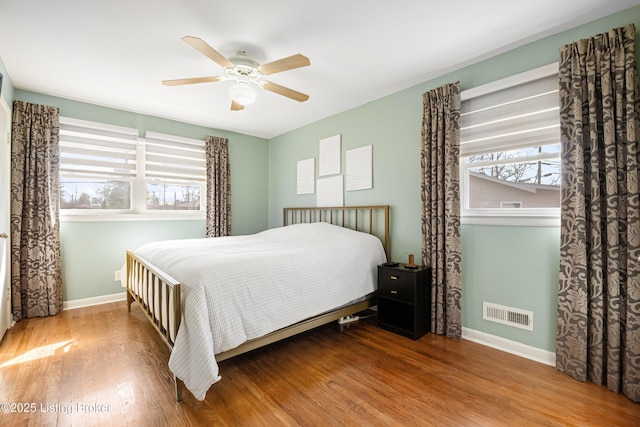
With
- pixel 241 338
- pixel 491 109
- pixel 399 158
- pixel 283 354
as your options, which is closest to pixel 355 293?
pixel 283 354

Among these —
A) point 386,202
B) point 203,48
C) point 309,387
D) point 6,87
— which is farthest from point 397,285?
point 6,87

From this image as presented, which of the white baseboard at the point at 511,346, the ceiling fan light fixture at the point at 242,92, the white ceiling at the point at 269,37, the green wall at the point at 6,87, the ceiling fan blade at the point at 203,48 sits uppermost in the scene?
the white ceiling at the point at 269,37

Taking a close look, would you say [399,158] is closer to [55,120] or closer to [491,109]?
[491,109]

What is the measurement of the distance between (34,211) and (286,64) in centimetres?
310

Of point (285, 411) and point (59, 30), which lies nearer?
point (285, 411)

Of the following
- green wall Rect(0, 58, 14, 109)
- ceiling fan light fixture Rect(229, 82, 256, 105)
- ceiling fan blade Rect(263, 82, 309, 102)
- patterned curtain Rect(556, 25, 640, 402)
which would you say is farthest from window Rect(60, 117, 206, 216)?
patterned curtain Rect(556, 25, 640, 402)

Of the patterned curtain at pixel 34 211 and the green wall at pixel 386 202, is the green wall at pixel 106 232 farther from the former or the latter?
the patterned curtain at pixel 34 211

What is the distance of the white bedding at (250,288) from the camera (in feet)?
5.50

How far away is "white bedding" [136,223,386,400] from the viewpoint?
66.0 inches

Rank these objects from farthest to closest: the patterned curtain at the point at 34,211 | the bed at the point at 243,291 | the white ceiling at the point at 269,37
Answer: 1. the patterned curtain at the point at 34,211
2. the white ceiling at the point at 269,37
3. the bed at the point at 243,291

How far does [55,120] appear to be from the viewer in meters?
3.18

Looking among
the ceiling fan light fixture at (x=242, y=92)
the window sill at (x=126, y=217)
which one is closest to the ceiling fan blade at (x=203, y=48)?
the ceiling fan light fixture at (x=242, y=92)

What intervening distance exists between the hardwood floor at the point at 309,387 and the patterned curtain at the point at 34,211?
0.59 m

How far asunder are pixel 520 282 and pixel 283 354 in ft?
6.44
